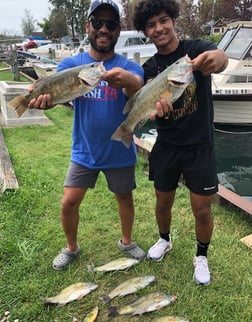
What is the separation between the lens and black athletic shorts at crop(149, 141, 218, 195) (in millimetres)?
2740

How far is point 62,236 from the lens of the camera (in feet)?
12.1

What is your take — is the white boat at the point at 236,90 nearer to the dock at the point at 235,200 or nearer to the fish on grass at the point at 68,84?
the dock at the point at 235,200

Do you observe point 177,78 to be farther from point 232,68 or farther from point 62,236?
point 232,68

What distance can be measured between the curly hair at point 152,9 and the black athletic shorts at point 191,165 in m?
0.94

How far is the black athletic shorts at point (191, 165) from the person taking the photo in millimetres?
2740

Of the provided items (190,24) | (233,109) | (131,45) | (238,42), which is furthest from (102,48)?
(190,24)

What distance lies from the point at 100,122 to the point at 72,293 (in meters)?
1.32

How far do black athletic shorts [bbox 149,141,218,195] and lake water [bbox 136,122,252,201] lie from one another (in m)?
3.67

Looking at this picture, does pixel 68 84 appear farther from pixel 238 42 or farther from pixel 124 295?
pixel 238 42

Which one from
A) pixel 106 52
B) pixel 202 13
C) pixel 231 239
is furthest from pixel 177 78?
pixel 202 13

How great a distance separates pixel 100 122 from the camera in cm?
279

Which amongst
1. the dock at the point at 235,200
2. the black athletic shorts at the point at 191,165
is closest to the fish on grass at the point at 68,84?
the black athletic shorts at the point at 191,165

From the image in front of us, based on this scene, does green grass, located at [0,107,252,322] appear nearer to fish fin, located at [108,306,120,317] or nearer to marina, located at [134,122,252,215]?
fish fin, located at [108,306,120,317]

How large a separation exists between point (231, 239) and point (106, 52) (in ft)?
6.93
